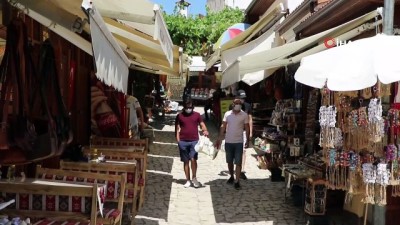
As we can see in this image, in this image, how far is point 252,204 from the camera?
767 centimetres

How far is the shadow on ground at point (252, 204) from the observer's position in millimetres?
6871

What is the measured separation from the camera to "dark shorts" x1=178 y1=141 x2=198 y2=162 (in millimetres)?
8578

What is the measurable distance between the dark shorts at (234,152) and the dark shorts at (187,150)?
679 mm

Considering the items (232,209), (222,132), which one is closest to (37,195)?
(232,209)

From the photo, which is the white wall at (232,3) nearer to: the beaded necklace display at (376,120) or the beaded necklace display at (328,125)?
the beaded necklace display at (328,125)

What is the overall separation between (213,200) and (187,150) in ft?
3.86

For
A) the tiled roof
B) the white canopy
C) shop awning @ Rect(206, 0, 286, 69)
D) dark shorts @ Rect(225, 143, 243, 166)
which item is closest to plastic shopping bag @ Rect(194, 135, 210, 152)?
dark shorts @ Rect(225, 143, 243, 166)

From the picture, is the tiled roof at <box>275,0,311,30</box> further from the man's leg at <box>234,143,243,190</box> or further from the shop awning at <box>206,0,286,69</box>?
the man's leg at <box>234,143,243,190</box>

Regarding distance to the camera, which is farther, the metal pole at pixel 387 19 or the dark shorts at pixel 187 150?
the dark shorts at pixel 187 150

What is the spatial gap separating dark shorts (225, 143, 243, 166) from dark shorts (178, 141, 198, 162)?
0.68m

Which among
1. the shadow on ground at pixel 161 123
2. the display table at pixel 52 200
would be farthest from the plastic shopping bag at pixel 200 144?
the shadow on ground at pixel 161 123

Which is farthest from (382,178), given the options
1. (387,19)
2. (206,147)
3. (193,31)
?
(193,31)

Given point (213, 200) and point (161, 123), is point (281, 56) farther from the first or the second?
point (161, 123)

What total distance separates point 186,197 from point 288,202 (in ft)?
5.91
